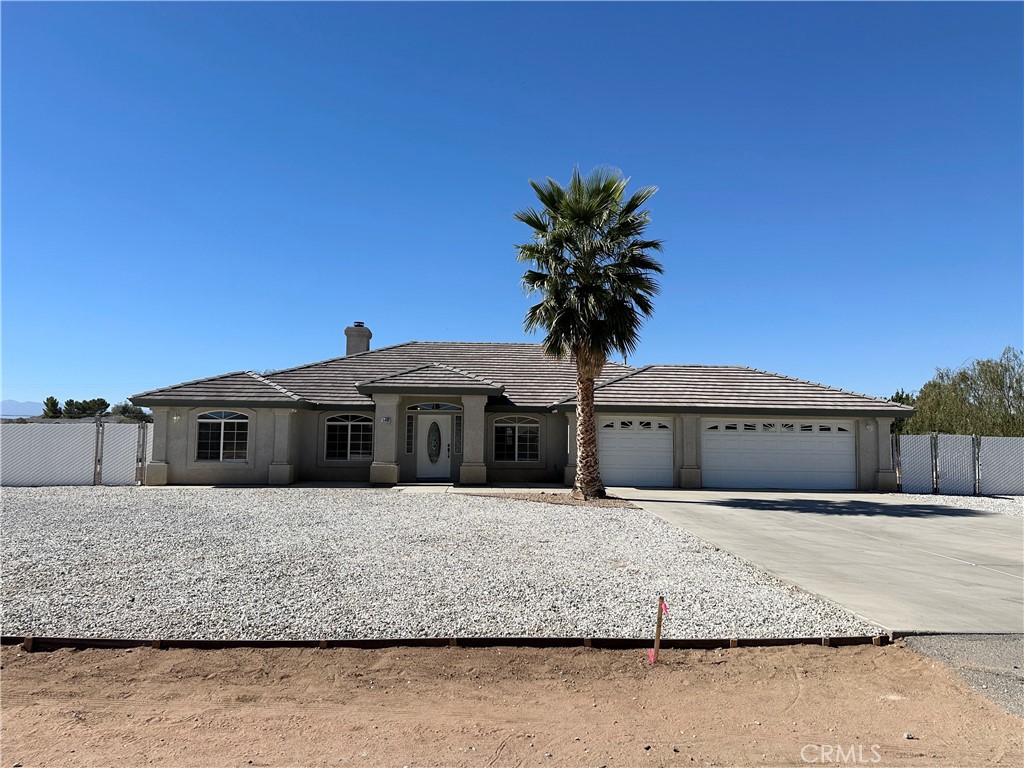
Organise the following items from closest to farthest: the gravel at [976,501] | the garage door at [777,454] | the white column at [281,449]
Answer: the gravel at [976,501] < the white column at [281,449] < the garage door at [777,454]

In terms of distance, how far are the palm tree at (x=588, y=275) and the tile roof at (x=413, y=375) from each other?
2.00m

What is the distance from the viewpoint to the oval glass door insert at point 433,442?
21188mm

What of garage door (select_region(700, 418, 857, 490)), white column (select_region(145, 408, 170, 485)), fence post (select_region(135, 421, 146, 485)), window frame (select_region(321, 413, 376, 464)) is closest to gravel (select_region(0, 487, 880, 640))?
white column (select_region(145, 408, 170, 485))

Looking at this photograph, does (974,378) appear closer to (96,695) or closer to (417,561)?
(417,561)

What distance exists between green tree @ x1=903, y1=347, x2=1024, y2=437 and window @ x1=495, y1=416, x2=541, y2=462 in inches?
866

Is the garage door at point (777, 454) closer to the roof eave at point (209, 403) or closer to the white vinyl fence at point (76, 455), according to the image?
the roof eave at point (209, 403)

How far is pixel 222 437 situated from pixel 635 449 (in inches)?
536

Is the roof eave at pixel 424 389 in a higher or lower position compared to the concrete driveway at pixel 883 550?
higher

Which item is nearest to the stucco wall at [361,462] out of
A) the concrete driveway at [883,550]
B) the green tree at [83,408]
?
the concrete driveway at [883,550]

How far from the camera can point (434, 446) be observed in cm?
2122

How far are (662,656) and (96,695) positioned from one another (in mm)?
4632

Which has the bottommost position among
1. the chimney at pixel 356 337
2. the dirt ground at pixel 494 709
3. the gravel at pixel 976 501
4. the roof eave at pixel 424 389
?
the gravel at pixel 976 501

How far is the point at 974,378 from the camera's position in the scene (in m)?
34.5

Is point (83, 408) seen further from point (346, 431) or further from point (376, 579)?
point (376, 579)
